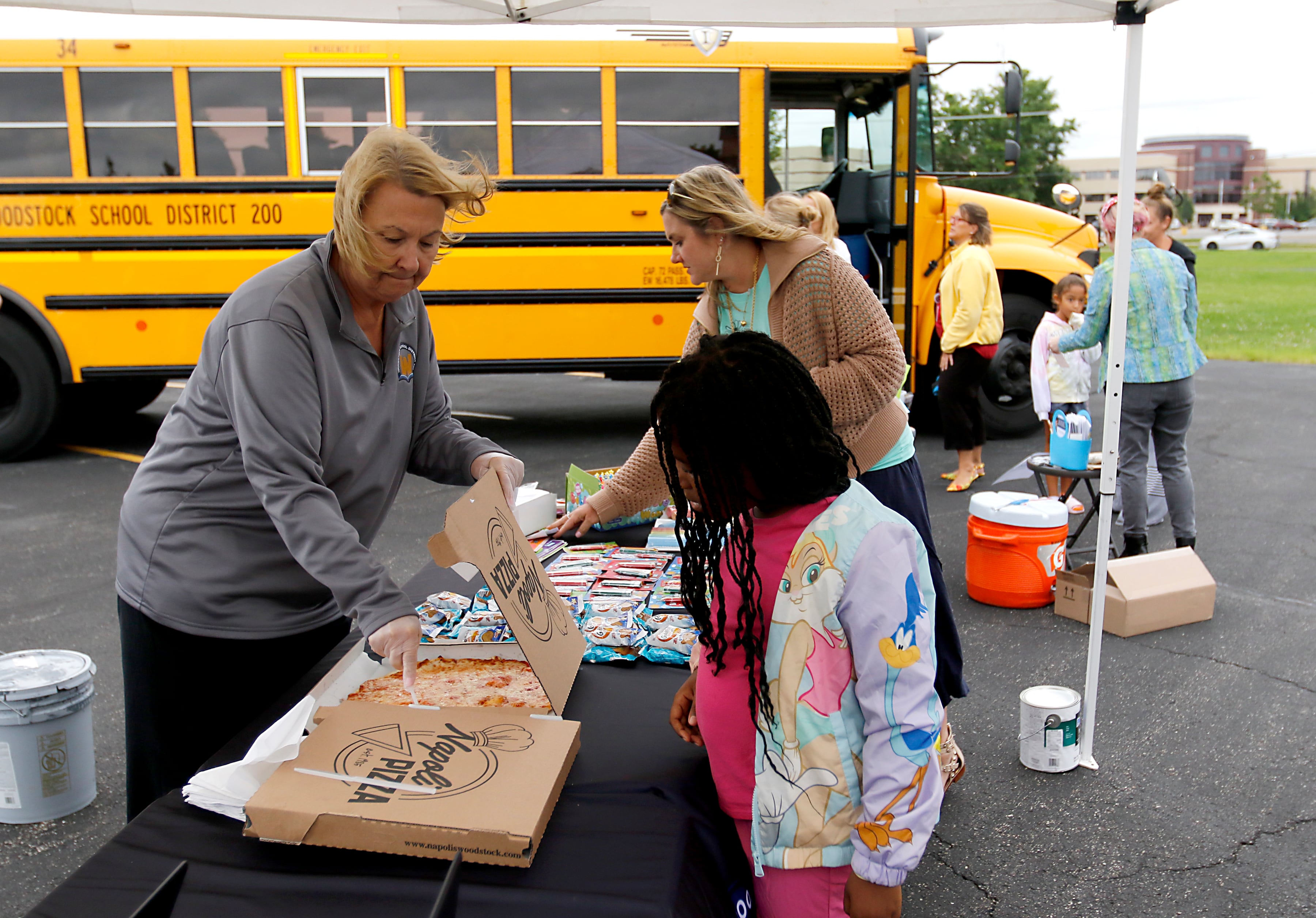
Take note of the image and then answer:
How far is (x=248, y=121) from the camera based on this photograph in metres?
7.06

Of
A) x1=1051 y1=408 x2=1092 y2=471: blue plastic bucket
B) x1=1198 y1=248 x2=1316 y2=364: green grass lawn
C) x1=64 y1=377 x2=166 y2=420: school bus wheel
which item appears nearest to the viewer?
x1=1051 y1=408 x2=1092 y2=471: blue plastic bucket

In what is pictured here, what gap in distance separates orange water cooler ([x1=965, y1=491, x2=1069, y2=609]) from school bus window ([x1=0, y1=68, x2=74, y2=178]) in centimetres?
681

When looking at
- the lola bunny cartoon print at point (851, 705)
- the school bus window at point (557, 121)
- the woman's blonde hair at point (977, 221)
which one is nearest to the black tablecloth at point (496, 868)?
the lola bunny cartoon print at point (851, 705)

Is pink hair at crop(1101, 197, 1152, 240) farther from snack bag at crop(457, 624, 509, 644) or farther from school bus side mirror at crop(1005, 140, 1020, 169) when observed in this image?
snack bag at crop(457, 624, 509, 644)

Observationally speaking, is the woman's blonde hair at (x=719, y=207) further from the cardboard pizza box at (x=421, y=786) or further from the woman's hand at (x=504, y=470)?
the cardboard pizza box at (x=421, y=786)

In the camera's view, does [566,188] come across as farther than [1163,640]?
Yes

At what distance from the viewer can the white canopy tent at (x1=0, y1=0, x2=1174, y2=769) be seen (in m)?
2.83

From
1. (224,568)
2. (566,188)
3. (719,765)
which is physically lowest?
(719,765)

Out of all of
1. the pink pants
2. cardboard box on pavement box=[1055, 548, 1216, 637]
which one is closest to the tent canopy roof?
cardboard box on pavement box=[1055, 548, 1216, 637]

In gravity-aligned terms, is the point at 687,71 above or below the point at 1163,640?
above

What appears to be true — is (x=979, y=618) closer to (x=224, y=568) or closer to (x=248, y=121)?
(x=224, y=568)

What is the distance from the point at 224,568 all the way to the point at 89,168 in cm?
678

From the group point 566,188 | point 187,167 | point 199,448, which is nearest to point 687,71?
point 566,188

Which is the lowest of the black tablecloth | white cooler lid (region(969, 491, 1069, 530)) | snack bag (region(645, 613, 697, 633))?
white cooler lid (region(969, 491, 1069, 530))
